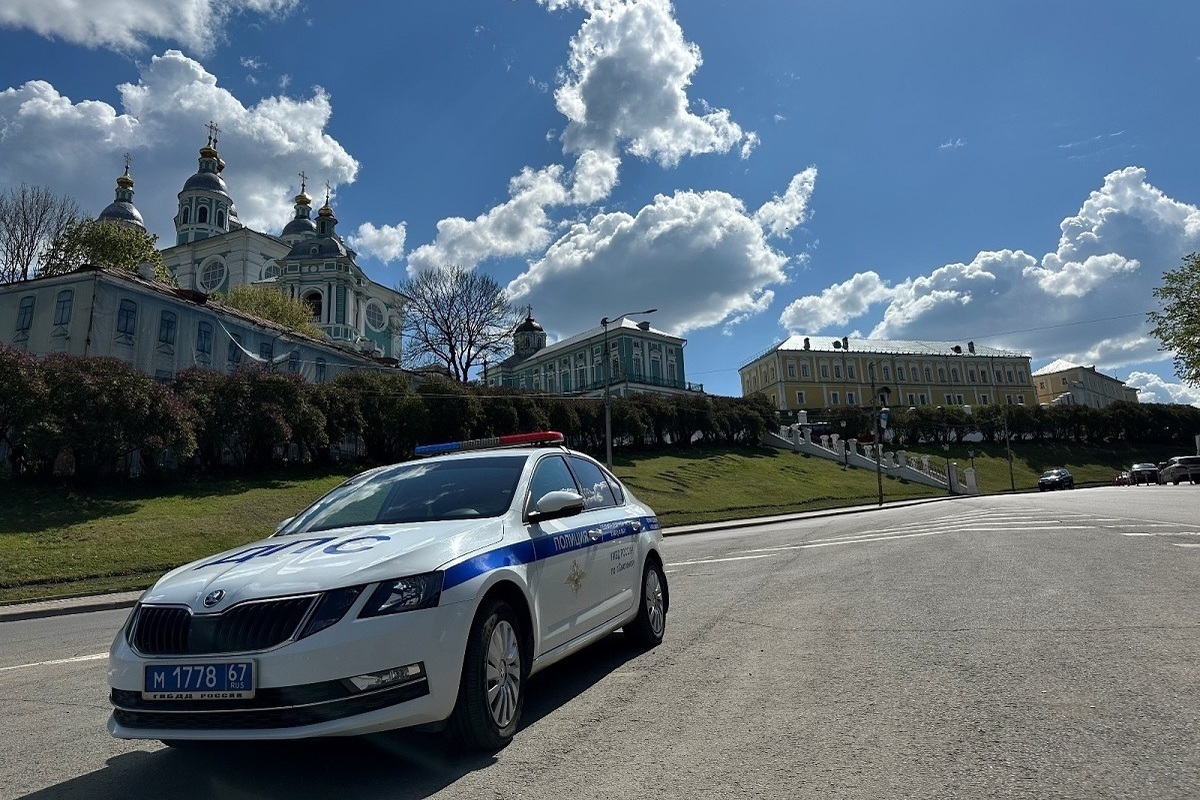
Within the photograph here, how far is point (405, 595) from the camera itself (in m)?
3.38

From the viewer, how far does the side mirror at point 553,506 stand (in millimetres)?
4445

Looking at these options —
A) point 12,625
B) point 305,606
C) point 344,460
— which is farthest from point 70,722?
point 344,460

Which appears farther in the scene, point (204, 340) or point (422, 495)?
point (204, 340)

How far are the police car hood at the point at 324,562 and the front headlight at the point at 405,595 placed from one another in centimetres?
4

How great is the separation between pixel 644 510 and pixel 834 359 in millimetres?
103063

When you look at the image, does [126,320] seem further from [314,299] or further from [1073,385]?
[1073,385]

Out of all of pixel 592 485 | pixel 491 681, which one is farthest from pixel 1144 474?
pixel 491 681

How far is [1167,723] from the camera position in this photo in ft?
12.0

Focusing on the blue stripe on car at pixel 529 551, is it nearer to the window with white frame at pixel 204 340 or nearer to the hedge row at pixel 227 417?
the hedge row at pixel 227 417

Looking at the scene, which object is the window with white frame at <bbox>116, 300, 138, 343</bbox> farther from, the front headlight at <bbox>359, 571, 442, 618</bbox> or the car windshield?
the front headlight at <bbox>359, 571, 442, 618</bbox>

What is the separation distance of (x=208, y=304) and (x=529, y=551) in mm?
41732

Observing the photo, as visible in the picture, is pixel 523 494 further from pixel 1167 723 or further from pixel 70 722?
pixel 1167 723

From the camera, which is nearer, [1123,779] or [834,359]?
[1123,779]

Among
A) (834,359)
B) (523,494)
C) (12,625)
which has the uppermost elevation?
(834,359)
